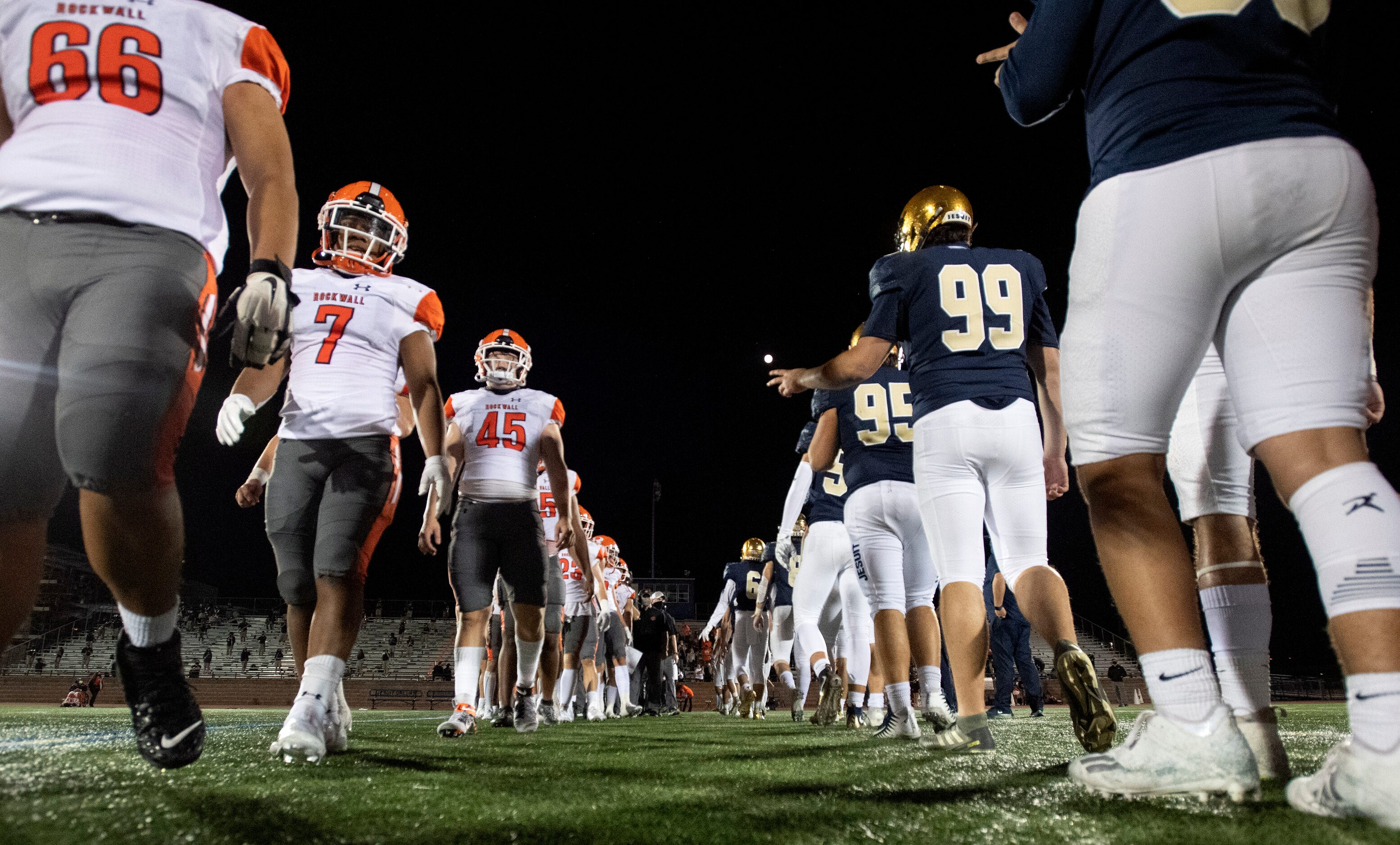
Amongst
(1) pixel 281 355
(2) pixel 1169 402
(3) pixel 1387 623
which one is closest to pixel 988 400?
(2) pixel 1169 402

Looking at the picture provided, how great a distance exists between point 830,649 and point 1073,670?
809 cm

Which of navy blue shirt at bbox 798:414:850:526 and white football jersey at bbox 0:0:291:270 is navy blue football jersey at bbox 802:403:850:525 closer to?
navy blue shirt at bbox 798:414:850:526

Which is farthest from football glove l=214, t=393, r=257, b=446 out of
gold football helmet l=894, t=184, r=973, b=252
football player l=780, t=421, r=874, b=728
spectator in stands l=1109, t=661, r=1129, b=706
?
spectator in stands l=1109, t=661, r=1129, b=706

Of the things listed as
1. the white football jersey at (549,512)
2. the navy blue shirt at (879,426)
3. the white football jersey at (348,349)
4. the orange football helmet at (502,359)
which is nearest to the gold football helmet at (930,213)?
the navy blue shirt at (879,426)

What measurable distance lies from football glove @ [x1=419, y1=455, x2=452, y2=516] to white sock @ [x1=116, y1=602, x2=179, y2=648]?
5.76 feet

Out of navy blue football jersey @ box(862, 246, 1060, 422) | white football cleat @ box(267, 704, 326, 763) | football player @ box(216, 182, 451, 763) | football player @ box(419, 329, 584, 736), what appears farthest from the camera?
football player @ box(419, 329, 584, 736)

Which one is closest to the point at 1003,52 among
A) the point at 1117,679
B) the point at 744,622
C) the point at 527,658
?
the point at 527,658

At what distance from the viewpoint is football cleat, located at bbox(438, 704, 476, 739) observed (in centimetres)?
511

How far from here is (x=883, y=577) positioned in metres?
5.22

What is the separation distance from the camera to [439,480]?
398 centimetres

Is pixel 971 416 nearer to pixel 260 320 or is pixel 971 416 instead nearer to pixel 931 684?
pixel 931 684

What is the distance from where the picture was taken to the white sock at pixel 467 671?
17.9ft

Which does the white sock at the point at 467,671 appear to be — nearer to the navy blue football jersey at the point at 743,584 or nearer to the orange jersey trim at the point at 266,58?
the orange jersey trim at the point at 266,58

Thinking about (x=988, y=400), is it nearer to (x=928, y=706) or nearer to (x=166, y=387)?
(x=928, y=706)
